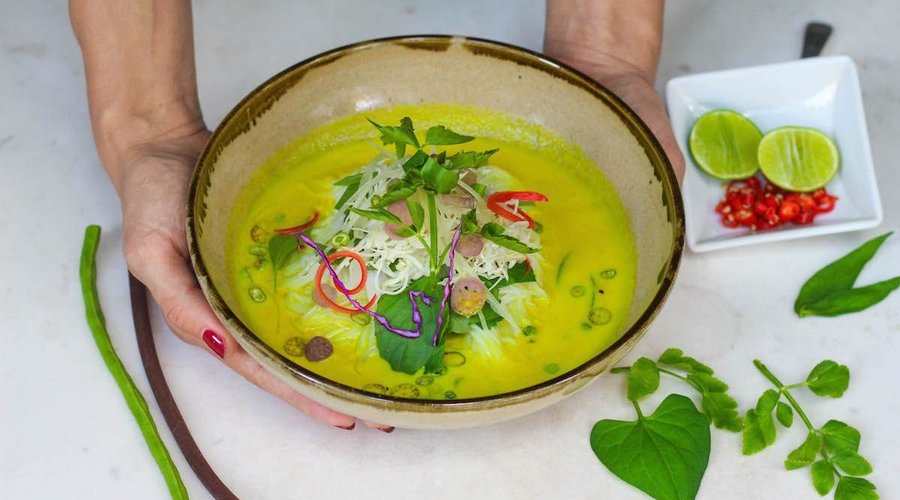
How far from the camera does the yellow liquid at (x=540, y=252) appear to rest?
1.73m

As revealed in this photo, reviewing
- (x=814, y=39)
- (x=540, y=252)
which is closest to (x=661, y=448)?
(x=540, y=252)

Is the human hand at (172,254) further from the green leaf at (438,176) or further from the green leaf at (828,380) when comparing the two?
the green leaf at (828,380)

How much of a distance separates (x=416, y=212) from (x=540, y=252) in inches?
11.7

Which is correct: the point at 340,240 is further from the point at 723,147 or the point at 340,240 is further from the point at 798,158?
the point at 798,158

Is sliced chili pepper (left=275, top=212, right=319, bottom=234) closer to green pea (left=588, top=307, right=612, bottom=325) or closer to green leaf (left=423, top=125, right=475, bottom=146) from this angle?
green leaf (left=423, top=125, right=475, bottom=146)

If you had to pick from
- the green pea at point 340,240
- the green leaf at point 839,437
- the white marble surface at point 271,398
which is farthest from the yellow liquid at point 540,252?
the green leaf at point 839,437

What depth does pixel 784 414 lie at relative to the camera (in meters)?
1.87

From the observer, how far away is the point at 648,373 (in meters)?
1.91

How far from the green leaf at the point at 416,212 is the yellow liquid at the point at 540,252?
21cm

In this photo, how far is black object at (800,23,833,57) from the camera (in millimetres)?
2590

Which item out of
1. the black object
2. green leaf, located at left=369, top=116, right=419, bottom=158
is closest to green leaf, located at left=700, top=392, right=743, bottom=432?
green leaf, located at left=369, top=116, right=419, bottom=158

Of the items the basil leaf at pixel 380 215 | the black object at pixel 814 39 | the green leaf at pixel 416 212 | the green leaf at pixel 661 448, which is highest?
the black object at pixel 814 39

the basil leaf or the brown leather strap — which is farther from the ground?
the basil leaf

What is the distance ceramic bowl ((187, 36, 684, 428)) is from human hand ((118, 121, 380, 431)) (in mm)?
71
